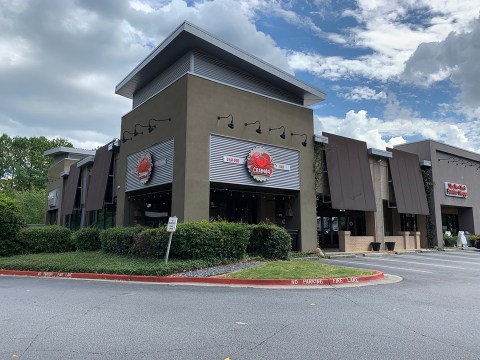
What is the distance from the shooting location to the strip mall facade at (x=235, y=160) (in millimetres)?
18609

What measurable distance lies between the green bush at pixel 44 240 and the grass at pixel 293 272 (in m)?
12.7

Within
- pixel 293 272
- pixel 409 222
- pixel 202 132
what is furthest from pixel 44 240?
pixel 409 222

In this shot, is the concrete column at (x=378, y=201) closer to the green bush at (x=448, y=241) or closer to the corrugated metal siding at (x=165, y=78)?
the green bush at (x=448, y=241)

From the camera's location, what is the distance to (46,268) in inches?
615

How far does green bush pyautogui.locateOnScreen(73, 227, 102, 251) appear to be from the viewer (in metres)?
21.5

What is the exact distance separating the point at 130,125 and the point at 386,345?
69.1ft

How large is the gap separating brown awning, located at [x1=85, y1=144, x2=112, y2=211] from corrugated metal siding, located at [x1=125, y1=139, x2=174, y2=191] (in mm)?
4210

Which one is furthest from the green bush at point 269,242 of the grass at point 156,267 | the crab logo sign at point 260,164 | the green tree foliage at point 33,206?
the green tree foliage at point 33,206

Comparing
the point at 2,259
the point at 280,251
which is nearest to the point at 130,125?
the point at 2,259

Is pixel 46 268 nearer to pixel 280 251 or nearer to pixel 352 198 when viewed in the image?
pixel 280 251

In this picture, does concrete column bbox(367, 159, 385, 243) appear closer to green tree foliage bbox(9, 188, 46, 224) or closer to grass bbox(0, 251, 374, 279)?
grass bbox(0, 251, 374, 279)

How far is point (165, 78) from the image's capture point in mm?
22438

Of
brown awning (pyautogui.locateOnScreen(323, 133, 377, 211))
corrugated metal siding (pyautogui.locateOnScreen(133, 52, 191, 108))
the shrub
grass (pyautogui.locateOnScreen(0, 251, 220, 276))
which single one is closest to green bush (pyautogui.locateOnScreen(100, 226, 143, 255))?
grass (pyautogui.locateOnScreen(0, 251, 220, 276))

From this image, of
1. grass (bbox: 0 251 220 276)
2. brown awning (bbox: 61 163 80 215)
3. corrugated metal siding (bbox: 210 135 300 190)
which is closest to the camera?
grass (bbox: 0 251 220 276)
